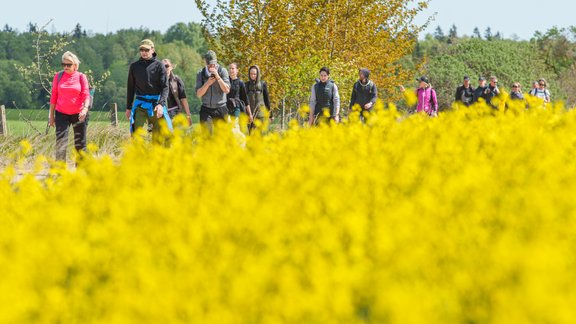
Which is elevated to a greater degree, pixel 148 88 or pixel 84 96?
pixel 148 88

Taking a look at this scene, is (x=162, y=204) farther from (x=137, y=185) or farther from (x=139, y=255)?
(x=137, y=185)

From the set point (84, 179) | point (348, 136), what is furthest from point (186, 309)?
point (348, 136)

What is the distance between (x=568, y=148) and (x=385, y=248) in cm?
436

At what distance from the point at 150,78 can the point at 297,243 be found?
7.82 m

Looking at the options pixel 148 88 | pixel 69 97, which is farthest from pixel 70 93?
pixel 148 88

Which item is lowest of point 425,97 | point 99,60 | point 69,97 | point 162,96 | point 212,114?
point 99,60

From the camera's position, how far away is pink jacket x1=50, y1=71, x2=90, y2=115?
11984mm

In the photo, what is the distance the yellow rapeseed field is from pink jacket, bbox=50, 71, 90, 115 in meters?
6.13

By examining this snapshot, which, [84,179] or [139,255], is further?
[84,179]

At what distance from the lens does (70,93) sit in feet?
39.3

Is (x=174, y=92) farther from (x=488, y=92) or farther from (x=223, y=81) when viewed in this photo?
(x=488, y=92)

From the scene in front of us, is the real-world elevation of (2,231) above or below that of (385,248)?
below

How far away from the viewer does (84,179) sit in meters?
5.75

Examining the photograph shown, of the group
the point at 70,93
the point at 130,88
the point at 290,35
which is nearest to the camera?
the point at 130,88
